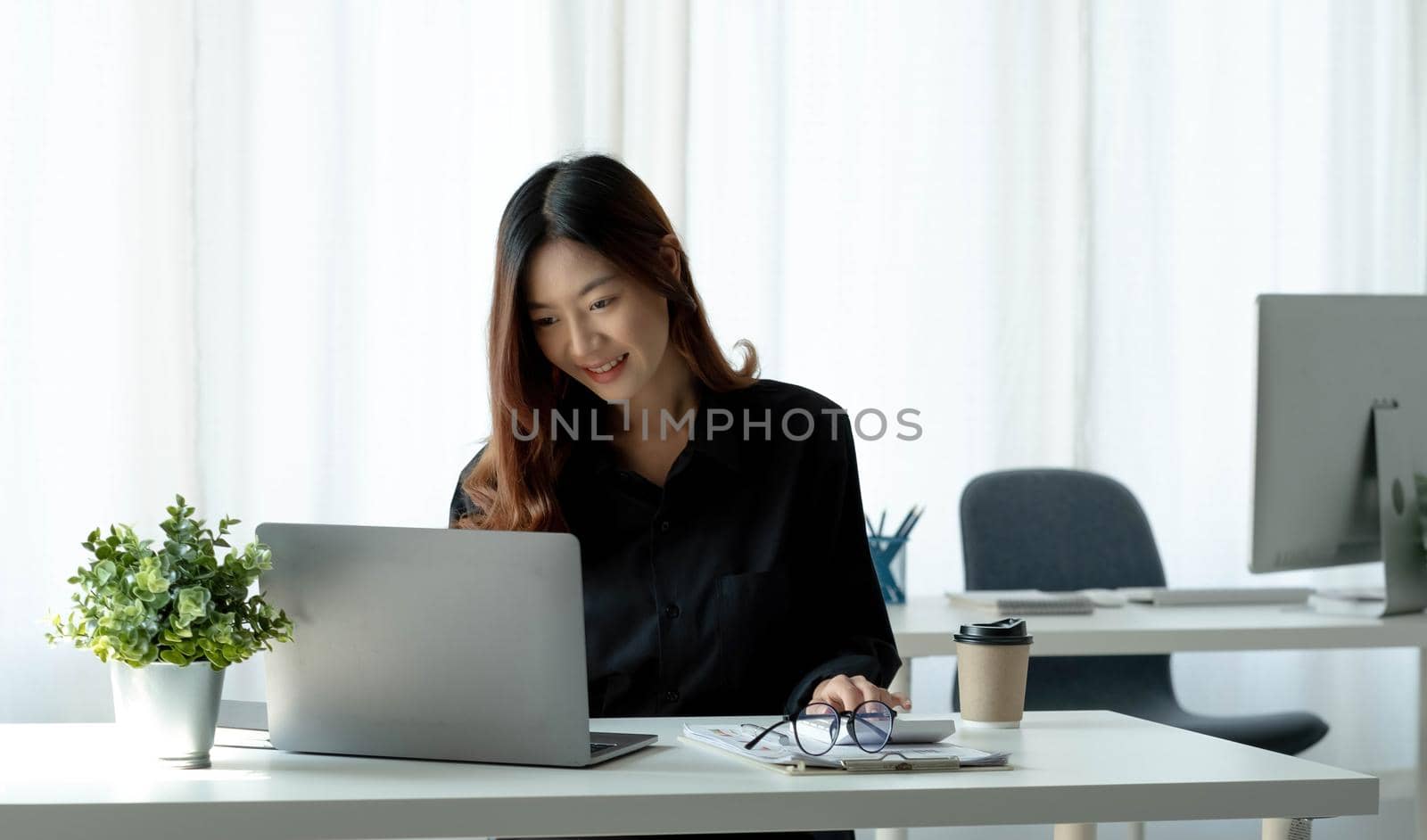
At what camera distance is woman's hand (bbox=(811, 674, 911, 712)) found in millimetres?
1448

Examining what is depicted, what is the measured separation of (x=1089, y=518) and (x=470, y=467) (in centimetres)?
157

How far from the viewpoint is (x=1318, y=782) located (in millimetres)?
1242

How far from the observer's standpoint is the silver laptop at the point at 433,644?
4.08ft

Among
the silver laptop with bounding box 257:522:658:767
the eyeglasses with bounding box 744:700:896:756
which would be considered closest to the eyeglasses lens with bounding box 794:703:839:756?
the eyeglasses with bounding box 744:700:896:756

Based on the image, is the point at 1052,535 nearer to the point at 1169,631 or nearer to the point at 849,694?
the point at 1169,631

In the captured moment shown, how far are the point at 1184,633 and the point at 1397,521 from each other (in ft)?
1.44

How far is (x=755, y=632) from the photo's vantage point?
1.70 m

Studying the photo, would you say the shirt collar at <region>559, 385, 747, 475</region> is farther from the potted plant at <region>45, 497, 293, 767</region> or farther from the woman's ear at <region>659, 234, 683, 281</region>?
the potted plant at <region>45, 497, 293, 767</region>

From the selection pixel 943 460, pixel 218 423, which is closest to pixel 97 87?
pixel 218 423

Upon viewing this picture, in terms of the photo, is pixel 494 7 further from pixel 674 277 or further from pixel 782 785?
pixel 782 785

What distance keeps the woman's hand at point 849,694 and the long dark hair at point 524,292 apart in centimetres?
42

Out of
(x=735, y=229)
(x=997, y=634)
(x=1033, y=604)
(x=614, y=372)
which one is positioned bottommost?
(x=1033, y=604)

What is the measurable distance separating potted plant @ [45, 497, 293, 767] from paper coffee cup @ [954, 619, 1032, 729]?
0.72 m

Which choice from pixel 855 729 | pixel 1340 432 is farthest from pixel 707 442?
pixel 1340 432
